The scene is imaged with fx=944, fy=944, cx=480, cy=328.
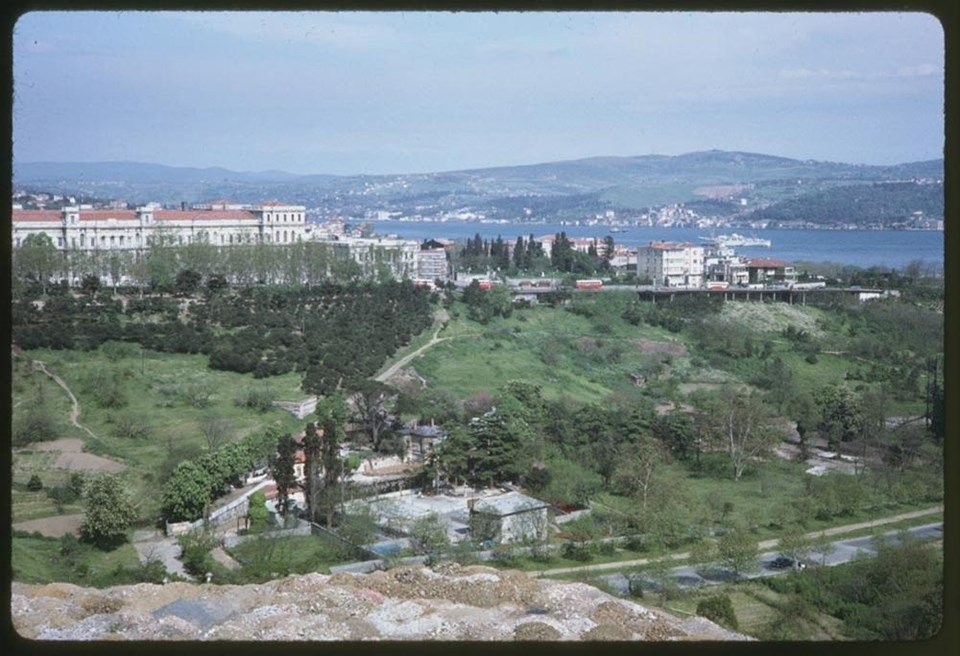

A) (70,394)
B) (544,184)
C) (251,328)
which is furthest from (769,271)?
(70,394)

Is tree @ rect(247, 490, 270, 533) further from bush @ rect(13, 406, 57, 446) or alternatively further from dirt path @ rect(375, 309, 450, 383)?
dirt path @ rect(375, 309, 450, 383)

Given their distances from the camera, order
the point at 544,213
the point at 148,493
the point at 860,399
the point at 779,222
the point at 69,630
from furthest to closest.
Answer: the point at 544,213, the point at 779,222, the point at 860,399, the point at 148,493, the point at 69,630

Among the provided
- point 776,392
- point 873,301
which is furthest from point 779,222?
point 776,392

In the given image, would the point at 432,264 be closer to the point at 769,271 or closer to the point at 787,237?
the point at 769,271

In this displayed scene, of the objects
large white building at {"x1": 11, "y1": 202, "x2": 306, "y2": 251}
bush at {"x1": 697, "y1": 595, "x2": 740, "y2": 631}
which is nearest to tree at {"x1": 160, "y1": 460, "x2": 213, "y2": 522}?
large white building at {"x1": 11, "y1": 202, "x2": 306, "y2": 251}

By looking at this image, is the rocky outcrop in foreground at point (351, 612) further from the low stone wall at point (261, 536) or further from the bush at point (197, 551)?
the low stone wall at point (261, 536)

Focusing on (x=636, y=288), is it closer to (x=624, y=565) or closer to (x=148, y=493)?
(x=624, y=565)

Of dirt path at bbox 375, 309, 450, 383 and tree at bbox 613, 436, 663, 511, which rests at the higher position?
dirt path at bbox 375, 309, 450, 383
